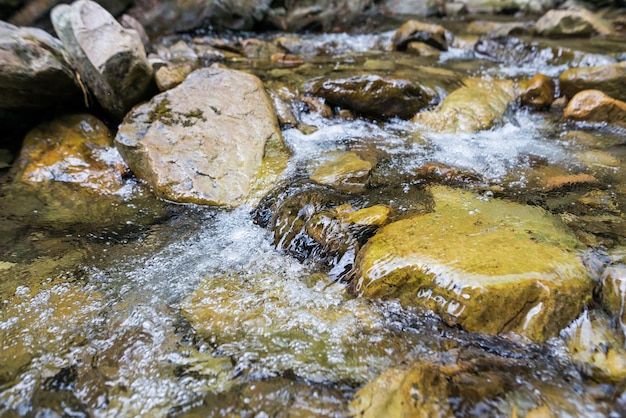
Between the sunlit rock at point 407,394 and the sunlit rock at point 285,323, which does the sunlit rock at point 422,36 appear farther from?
the sunlit rock at point 407,394

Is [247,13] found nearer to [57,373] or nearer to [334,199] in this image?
[334,199]

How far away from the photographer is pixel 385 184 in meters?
3.68

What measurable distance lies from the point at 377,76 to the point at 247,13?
579 cm

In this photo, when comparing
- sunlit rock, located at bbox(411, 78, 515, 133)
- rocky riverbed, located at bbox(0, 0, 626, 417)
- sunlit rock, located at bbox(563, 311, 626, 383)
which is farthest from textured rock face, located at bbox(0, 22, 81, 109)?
sunlit rock, located at bbox(563, 311, 626, 383)

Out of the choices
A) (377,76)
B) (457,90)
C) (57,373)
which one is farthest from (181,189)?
(457,90)

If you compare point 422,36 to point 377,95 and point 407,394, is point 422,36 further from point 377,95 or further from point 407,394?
point 407,394

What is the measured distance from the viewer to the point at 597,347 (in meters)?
2.08

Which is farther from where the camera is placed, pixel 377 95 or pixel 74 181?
pixel 377 95

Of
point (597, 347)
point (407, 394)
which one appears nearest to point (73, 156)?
point (407, 394)

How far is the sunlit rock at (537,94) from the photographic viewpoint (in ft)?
17.9

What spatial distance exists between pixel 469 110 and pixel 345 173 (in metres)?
2.57

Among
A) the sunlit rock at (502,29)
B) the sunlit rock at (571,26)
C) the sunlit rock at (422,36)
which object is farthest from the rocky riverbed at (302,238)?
the sunlit rock at (571,26)

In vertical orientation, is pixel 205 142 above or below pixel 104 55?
below

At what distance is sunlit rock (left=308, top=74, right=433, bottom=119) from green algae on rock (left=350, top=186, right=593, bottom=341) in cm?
259
